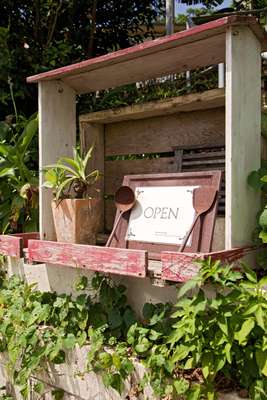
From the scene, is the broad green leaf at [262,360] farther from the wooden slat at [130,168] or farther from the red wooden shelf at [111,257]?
the wooden slat at [130,168]

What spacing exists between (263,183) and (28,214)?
1654 millimetres

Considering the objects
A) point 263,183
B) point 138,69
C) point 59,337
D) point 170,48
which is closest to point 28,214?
point 59,337

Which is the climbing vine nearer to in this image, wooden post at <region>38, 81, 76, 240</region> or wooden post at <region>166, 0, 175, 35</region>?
wooden post at <region>38, 81, 76, 240</region>

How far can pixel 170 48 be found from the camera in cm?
207

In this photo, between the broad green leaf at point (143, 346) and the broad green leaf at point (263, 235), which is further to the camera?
the broad green leaf at point (143, 346)

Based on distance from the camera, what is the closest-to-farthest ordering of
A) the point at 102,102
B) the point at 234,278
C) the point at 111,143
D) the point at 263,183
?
1. the point at 234,278
2. the point at 263,183
3. the point at 111,143
4. the point at 102,102

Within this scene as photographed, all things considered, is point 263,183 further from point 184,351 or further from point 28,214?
point 28,214

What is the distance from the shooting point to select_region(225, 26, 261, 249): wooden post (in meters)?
1.83

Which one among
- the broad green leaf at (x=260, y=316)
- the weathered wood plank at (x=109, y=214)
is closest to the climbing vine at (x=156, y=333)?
the broad green leaf at (x=260, y=316)

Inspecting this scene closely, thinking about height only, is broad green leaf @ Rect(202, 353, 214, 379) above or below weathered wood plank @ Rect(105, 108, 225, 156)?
below

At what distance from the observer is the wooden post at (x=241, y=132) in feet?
6.00

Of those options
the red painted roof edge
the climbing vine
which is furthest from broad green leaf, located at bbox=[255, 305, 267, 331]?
the red painted roof edge

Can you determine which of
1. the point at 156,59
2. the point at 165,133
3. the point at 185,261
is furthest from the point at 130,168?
the point at 185,261

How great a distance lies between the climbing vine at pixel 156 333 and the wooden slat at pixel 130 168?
0.70 metres
